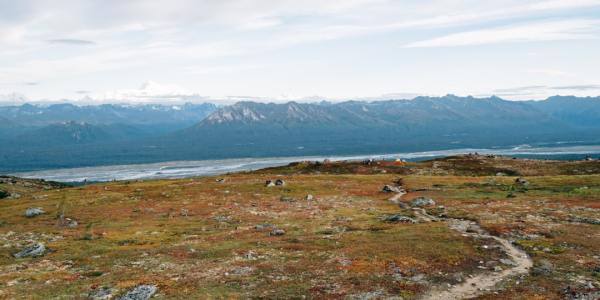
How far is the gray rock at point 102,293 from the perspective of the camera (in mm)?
31156

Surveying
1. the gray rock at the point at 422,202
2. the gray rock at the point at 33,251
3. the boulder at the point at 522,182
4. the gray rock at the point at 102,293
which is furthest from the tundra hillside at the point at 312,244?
the boulder at the point at 522,182

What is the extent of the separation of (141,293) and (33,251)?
19840mm

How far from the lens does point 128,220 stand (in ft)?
206

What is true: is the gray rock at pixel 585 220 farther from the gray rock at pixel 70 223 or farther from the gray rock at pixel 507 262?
the gray rock at pixel 70 223

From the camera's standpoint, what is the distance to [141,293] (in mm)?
31266

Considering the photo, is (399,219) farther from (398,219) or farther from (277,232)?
(277,232)

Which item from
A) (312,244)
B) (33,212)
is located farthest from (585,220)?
(33,212)

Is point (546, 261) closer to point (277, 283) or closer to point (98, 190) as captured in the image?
point (277, 283)

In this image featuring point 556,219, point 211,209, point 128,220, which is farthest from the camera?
point 211,209

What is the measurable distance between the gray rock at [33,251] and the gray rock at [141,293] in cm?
1795

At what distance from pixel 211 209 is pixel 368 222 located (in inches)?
982

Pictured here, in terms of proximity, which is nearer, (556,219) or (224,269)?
(224,269)

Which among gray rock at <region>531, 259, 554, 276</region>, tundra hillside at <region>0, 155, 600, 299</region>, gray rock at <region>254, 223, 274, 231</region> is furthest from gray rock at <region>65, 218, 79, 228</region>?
gray rock at <region>531, 259, 554, 276</region>

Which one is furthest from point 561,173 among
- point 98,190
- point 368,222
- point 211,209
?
point 98,190
